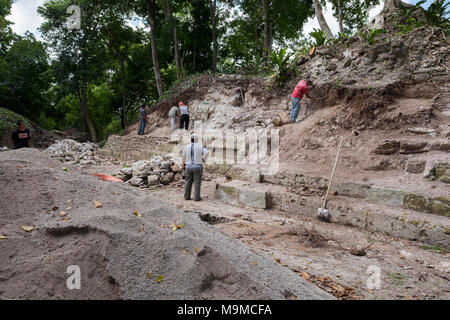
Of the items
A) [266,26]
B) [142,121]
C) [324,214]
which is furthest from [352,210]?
[266,26]

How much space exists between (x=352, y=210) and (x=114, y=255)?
3.93 m

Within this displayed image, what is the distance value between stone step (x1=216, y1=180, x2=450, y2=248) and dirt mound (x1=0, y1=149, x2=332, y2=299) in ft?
8.06

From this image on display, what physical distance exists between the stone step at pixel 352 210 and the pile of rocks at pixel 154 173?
207 cm

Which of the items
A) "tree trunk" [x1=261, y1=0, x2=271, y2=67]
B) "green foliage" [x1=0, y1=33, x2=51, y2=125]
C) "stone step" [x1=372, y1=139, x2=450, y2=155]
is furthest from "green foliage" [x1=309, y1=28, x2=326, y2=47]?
"green foliage" [x1=0, y1=33, x2=51, y2=125]

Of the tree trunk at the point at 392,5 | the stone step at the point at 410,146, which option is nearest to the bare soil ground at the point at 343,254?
the stone step at the point at 410,146

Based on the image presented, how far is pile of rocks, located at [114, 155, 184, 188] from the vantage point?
7.21 meters

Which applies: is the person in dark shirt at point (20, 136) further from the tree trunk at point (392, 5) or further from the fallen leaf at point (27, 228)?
the tree trunk at point (392, 5)

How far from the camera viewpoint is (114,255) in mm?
1854

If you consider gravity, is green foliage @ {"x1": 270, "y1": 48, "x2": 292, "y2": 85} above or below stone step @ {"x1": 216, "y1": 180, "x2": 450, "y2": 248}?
above

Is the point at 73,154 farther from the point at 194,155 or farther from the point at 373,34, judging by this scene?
the point at 373,34

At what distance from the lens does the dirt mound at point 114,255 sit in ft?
5.47

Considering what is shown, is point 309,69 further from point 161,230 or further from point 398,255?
point 161,230

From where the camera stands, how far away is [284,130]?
7719mm

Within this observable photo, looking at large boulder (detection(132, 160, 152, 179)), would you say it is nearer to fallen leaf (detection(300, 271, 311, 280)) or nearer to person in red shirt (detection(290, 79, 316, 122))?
person in red shirt (detection(290, 79, 316, 122))
